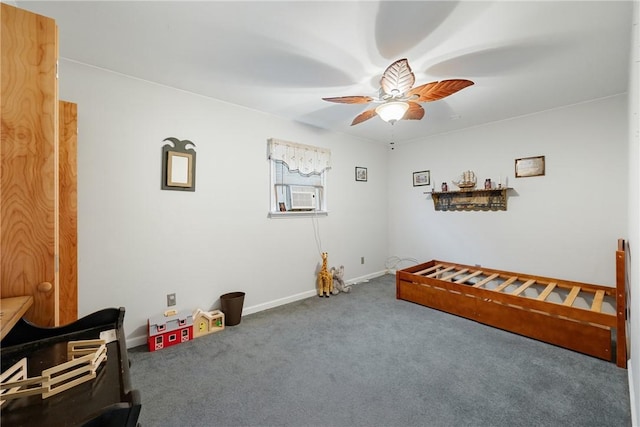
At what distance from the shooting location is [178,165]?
268 centimetres

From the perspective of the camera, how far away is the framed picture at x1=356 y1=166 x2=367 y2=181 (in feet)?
14.8

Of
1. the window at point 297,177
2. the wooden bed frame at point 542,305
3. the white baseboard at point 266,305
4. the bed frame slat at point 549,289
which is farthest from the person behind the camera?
the window at point 297,177

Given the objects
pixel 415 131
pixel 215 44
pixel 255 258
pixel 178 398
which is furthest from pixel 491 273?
pixel 215 44

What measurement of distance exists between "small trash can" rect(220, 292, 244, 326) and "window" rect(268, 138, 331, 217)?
111cm

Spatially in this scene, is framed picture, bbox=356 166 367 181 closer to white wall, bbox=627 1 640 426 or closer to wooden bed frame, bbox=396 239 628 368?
wooden bed frame, bbox=396 239 628 368

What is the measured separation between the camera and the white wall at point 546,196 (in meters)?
2.92

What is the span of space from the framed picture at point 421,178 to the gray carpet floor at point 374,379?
7.93 ft

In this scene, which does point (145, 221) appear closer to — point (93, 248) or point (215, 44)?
point (93, 248)

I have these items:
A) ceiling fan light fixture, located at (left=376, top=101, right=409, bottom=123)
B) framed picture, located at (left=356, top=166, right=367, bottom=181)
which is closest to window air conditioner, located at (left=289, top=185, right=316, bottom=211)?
framed picture, located at (left=356, top=166, right=367, bottom=181)

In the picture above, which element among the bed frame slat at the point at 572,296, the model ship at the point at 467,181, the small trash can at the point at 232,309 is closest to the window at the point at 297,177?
the small trash can at the point at 232,309

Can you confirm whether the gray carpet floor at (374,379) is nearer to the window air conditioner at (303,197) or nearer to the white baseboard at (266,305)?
the white baseboard at (266,305)

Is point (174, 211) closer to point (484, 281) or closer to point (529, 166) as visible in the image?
point (484, 281)

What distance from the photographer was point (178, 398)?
1.76m

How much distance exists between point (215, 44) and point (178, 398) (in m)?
2.49
